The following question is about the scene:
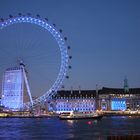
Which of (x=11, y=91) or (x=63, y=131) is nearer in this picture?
(x=63, y=131)

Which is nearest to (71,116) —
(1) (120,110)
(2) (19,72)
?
(2) (19,72)

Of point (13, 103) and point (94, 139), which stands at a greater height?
point (13, 103)

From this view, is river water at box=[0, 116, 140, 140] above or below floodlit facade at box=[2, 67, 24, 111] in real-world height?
below

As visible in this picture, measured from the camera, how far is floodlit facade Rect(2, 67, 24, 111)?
465 feet

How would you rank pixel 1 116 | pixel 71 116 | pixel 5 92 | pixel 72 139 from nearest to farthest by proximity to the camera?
pixel 72 139 < pixel 71 116 < pixel 1 116 < pixel 5 92

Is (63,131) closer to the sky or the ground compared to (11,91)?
closer to the ground

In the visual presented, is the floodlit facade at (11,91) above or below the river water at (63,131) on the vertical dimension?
above

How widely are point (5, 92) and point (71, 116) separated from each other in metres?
41.8

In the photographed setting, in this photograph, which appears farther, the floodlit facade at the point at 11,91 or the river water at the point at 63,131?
the floodlit facade at the point at 11,91

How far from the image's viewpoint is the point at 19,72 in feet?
437

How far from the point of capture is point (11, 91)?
14950cm

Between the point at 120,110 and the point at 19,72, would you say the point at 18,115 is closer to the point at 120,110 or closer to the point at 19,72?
the point at 19,72

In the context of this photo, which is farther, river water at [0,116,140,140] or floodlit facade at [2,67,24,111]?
floodlit facade at [2,67,24,111]

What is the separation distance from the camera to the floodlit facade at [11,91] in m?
142
